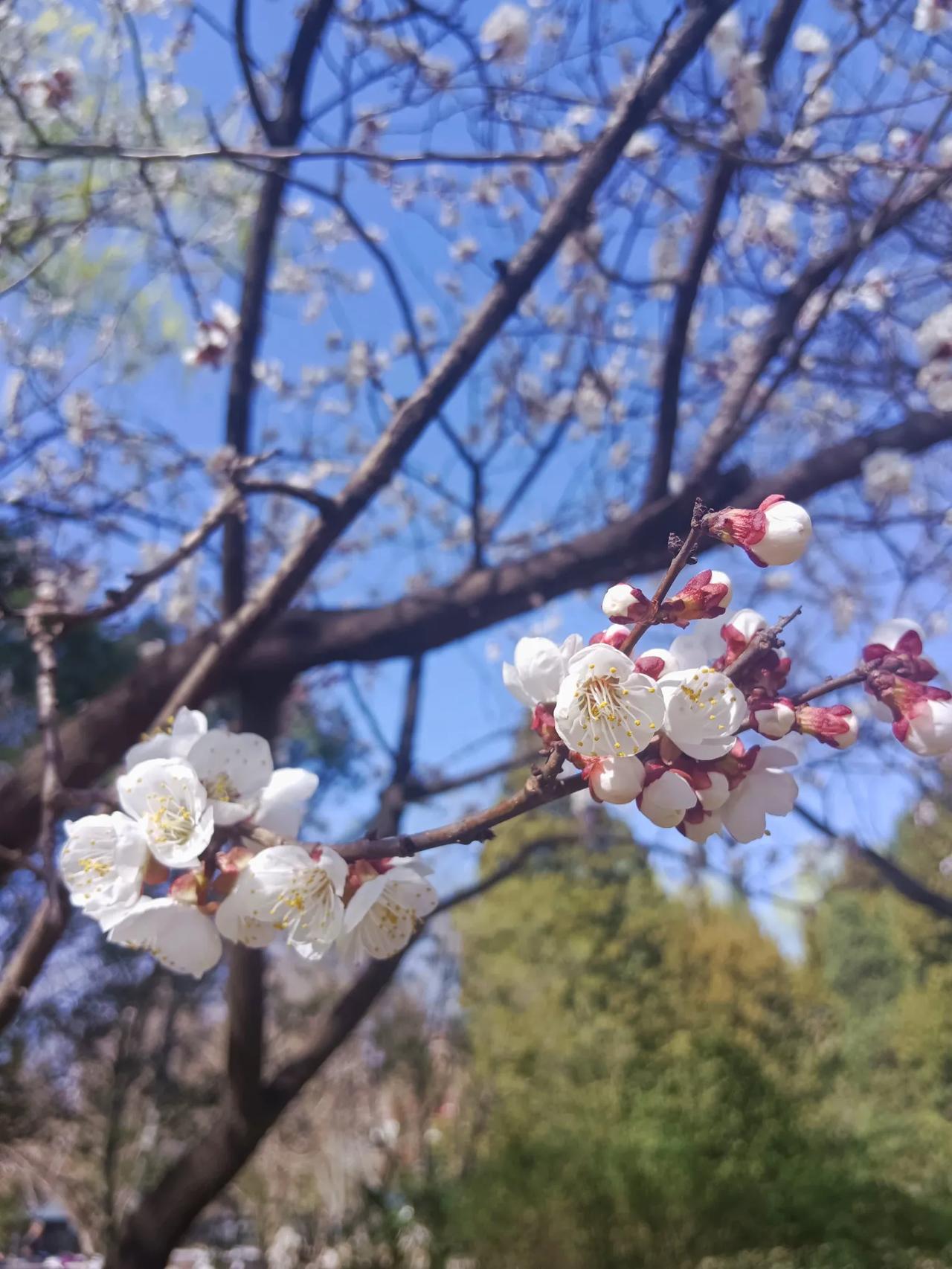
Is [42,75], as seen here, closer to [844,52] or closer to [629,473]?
[844,52]

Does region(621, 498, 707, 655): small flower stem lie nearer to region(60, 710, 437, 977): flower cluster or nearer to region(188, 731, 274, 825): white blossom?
region(60, 710, 437, 977): flower cluster

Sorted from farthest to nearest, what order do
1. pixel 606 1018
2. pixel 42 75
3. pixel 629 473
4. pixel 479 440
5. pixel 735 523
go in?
pixel 606 1018 → pixel 479 440 → pixel 629 473 → pixel 42 75 → pixel 735 523

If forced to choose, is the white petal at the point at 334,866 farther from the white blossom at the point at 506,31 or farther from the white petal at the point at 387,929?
the white blossom at the point at 506,31

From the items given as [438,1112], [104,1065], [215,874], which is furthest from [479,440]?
[438,1112]

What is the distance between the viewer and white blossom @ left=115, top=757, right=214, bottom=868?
0.79 metres

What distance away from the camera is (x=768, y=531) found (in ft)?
2.08

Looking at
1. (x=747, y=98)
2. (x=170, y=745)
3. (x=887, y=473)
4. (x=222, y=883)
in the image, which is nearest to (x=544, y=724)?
(x=222, y=883)

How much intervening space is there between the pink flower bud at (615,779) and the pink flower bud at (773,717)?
13 centimetres

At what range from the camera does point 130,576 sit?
138 centimetres

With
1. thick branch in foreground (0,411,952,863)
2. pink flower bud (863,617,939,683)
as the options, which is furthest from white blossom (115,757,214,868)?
thick branch in foreground (0,411,952,863)

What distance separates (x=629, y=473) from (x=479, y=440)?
81cm

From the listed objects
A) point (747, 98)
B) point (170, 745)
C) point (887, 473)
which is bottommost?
point (170, 745)

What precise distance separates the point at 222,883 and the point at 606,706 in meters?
0.41

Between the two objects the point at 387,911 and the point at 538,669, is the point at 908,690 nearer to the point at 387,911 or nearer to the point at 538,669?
the point at 538,669
